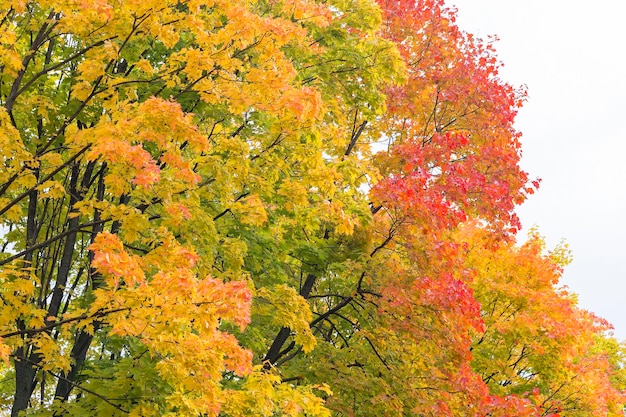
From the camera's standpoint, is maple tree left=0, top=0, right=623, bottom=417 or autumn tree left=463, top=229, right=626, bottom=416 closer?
maple tree left=0, top=0, right=623, bottom=417

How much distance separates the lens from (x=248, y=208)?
32.1ft

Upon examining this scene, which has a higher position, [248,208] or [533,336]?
[533,336]

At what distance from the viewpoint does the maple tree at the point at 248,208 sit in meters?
7.57

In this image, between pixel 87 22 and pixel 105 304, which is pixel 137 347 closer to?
pixel 105 304

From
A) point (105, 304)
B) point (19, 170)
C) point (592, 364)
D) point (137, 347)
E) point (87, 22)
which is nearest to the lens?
point (105, 304)

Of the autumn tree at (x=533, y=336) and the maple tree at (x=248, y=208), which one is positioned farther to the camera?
the autumn tree at (x=533, y=336)

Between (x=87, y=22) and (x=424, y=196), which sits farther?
(x=424, y=196)

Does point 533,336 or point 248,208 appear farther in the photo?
point 533,336

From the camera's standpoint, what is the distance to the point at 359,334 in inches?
491

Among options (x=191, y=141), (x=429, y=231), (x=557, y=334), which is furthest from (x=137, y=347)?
(x=557, y=334)

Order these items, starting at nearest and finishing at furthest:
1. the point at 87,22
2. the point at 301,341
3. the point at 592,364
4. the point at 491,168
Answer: the point at 87,22 < the point at 301,341 < the point at 491,168 < the point at 592,364

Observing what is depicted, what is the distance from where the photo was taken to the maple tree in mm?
7570

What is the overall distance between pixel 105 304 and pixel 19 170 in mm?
3082

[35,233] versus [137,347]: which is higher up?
[35,233]
